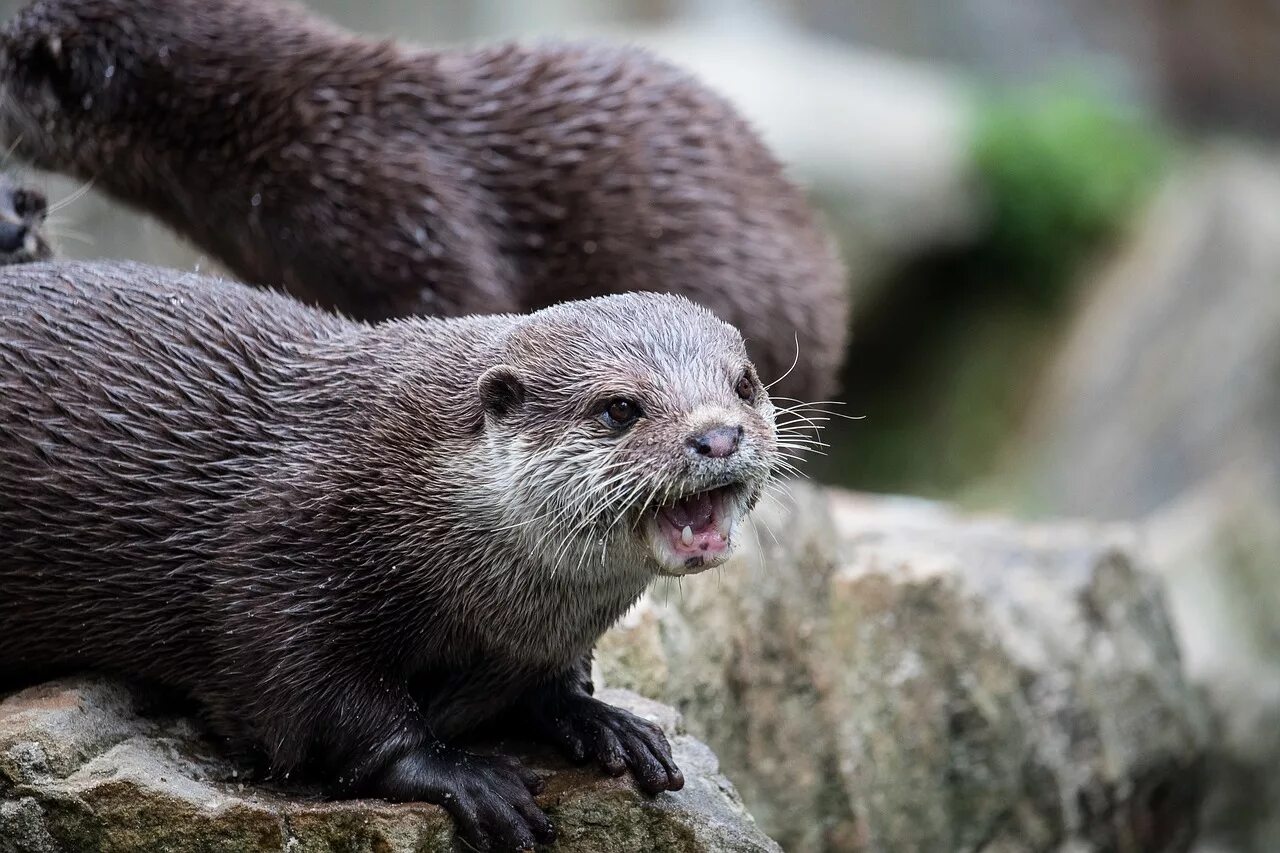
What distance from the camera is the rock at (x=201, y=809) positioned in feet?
9.11

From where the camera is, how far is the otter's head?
8.45 ft

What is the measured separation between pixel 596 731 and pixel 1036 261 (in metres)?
8.85

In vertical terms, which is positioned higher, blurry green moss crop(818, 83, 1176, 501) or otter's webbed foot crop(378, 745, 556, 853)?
otter's webbed foot crop(378, 745, 556, 853)

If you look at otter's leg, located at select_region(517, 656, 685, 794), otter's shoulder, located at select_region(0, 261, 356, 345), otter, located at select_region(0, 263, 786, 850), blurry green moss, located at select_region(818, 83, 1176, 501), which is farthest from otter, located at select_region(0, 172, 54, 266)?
blurry green moss, located at select_region(818, 83, 1176, 501)

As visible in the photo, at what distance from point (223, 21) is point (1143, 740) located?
357cm

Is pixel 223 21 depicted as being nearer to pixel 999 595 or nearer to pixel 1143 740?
pixel 999 595

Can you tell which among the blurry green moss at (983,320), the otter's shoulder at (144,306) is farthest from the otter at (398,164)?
the blurry green moss at (983,320)

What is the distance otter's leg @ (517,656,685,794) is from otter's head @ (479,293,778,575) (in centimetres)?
43

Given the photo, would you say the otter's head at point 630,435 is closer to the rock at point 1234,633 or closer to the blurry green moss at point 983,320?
the rock at point 1234,633

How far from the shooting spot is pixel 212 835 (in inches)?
109

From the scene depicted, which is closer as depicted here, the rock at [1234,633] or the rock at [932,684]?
the rock at [932,684]

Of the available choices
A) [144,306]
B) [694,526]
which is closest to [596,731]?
[694,526]

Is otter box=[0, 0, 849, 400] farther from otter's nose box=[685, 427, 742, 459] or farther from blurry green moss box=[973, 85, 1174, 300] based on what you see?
blurry green moss box=[973, 85, 1174, 300]

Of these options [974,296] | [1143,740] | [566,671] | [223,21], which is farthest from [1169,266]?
[566,671]
